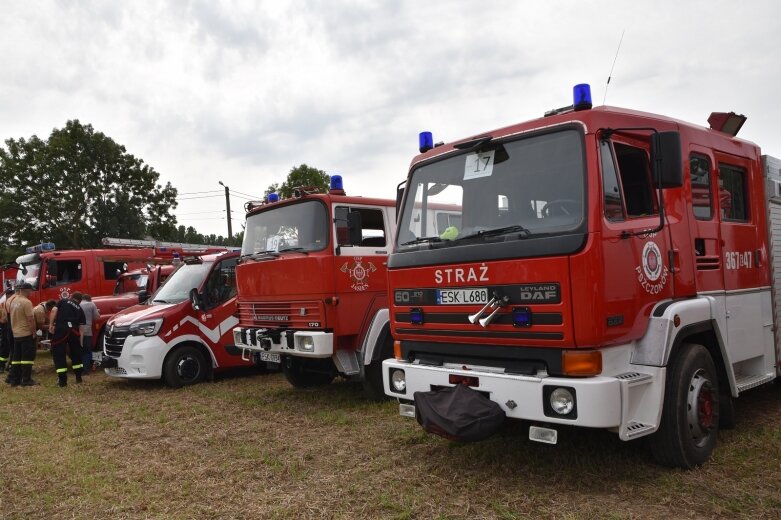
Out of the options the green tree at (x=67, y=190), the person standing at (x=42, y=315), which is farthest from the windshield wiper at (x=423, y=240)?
the green tree at (x=67, y=190)

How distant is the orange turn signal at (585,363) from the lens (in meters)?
3.82

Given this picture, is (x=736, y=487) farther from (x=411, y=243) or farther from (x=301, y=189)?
(x=301, y=189)

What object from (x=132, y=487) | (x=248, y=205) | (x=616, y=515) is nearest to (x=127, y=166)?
(x=248, y=205)

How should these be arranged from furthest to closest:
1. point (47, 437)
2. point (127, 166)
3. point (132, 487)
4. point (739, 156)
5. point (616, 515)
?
1. point (127, 166)
2. point (47, 437)
3. point (739, 156)
4. point (132, 487)
5. point (616, 515)

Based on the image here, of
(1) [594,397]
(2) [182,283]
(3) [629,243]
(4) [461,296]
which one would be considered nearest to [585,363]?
(1) [594,397]

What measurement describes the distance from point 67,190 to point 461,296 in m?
30.3

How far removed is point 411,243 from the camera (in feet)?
16.3

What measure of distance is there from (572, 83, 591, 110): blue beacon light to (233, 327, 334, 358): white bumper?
380 cm

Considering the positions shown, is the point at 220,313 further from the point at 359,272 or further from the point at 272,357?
the point at 359,272

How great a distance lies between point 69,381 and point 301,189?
6218 mm

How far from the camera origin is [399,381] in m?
4.91

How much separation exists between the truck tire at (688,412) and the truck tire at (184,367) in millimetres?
7100

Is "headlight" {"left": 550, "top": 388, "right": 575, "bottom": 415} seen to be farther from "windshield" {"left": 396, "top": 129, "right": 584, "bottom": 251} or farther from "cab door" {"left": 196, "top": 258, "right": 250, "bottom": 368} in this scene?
"cab door" {"left": 196, "top": 258, "right": 250, "bottom": 368}

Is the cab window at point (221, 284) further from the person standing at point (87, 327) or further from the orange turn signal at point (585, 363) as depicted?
the orange turn signal at point (585, 363)
